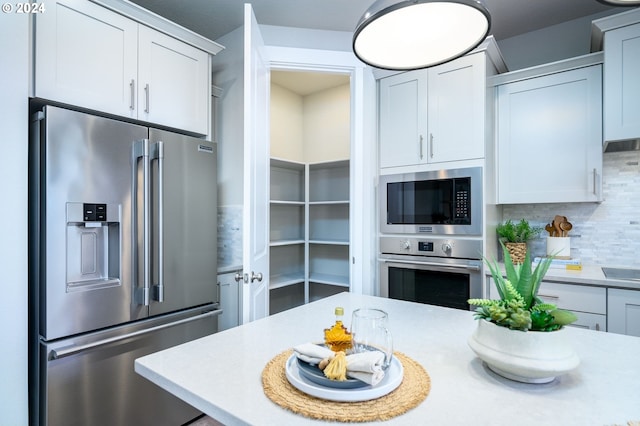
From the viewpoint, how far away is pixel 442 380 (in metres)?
0.78

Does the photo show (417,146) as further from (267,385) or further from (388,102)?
(267,385)

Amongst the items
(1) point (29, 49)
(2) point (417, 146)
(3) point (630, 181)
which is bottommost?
(3) point (630, 181)

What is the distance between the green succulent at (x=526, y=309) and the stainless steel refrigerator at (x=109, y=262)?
160 centimetres

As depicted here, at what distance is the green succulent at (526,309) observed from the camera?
750mm

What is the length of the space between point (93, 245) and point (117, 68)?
0.93 m

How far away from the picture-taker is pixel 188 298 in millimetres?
1959

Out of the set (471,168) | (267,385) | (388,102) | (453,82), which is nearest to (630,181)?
(471,168)

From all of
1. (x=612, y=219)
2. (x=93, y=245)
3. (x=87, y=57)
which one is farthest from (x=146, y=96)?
(x=612, y=219)

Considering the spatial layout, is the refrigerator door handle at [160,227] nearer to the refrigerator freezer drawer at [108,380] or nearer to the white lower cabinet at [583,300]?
the refrigerator freezer drawer at [108,380]

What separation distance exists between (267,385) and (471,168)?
1.88m

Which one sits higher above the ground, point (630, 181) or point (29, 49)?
point (29, 49)

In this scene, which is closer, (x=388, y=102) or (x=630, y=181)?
(x=630, y=181)

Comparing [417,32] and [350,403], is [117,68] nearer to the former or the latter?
[417,32]
